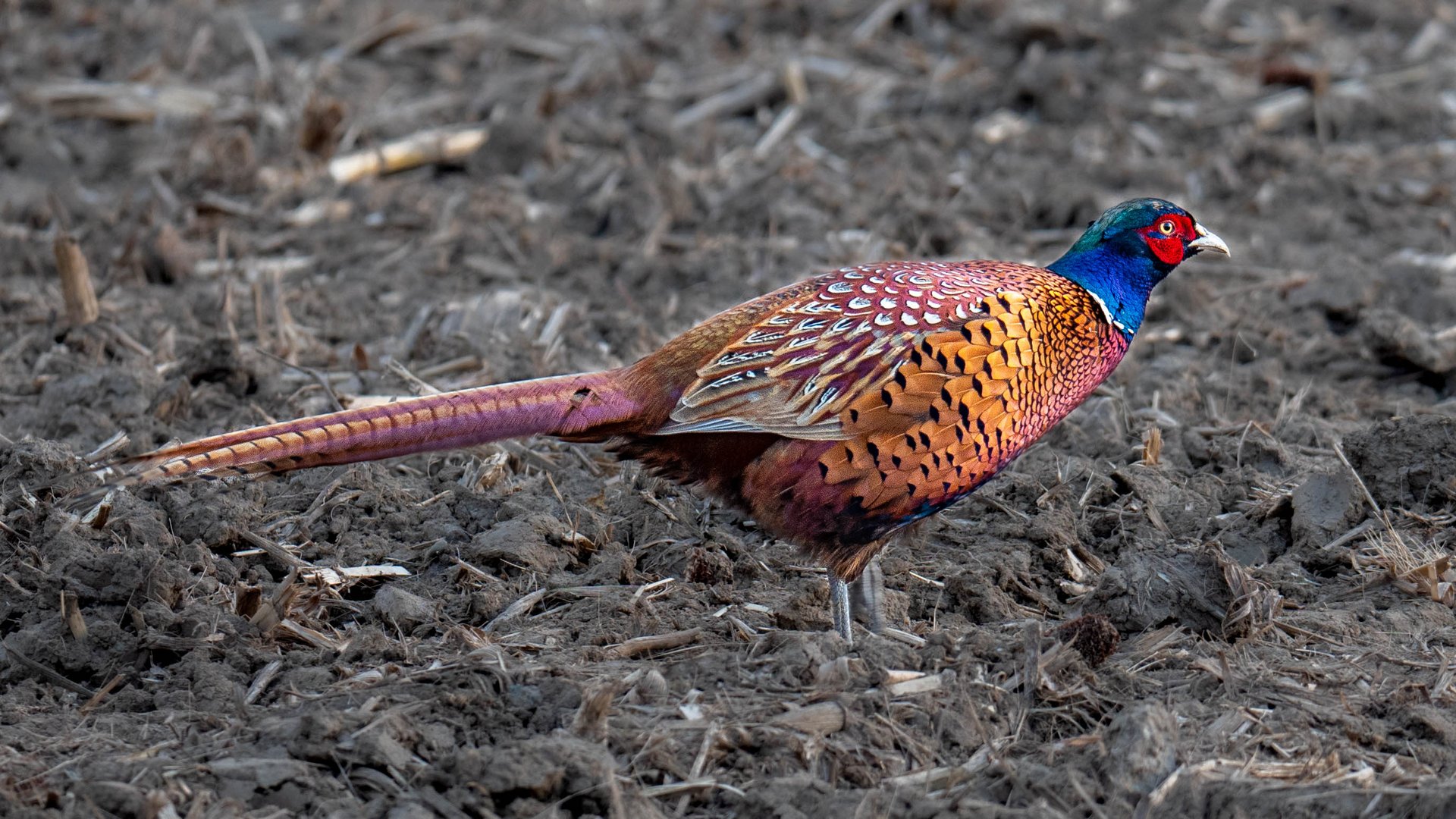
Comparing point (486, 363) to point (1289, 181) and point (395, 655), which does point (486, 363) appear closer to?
point (395, 655)

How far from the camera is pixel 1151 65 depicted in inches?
301

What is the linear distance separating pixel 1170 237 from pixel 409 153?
3720 millimetres

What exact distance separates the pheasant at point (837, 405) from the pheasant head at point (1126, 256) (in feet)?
0.47

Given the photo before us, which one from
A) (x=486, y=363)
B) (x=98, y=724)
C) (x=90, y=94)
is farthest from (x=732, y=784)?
(x=90, y=94)

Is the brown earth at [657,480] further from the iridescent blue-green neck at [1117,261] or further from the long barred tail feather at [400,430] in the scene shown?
the iridescent blue-green neck at [1117,261]

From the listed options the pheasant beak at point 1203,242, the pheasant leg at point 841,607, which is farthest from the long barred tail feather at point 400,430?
the pheasant beak at point 1203,242

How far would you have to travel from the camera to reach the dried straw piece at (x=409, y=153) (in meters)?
6.44

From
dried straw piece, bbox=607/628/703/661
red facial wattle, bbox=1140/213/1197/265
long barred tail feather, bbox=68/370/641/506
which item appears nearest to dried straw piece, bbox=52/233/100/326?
long barred tail feather, bbox=68/370/641/506

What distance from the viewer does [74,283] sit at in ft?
16.2

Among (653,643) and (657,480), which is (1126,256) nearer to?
(657,480)

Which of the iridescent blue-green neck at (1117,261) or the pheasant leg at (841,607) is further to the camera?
the iridescent blue-green neck at (1117,261)

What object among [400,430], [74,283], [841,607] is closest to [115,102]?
[74,283]

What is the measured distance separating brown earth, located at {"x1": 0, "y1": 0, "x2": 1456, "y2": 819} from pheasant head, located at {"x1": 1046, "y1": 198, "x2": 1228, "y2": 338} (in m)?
0.59

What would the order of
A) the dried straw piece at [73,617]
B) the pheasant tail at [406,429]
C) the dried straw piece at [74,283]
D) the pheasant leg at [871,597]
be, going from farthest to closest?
1. the dried straw piece at [74,283]
2. the pheasant leg at [871,597]
3. the dried straw piece at [73,617]
4. the pheasant tail at [406,429]
